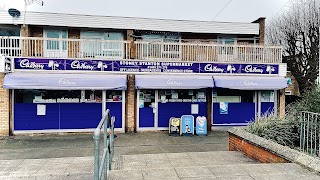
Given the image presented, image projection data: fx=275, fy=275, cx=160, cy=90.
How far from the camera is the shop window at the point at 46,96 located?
11.6 metres

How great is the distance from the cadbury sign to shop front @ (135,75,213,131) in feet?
1.26

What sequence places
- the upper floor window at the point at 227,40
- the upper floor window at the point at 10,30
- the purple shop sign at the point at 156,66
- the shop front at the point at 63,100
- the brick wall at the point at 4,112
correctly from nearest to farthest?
the shop front at the point at 63,100 < the brick wall at the point at 4,112 < the purple shop sign at the point at 156,66 < the upper floor window at the point at 10,30 < the upper floor window at the point at 227,40

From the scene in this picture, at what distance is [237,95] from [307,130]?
24.0 feet

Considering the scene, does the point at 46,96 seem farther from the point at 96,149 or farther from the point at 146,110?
the point at 96,149

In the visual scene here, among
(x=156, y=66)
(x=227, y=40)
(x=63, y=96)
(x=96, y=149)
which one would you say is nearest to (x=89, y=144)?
(x=63, y=96)

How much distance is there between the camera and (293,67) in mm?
21172

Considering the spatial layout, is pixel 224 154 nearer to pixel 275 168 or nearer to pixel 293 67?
pixel 275 168

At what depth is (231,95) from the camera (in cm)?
1314

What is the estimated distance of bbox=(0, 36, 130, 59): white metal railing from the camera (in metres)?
11.6

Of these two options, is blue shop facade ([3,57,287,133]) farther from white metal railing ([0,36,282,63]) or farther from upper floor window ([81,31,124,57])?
upper floor window ([81,31,124,57])

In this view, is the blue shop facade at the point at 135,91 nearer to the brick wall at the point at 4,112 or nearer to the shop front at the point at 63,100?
the shop front at the point at 63,100

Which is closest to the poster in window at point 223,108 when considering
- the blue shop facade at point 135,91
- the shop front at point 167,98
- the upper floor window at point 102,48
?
the blue shop facade at point 135,91

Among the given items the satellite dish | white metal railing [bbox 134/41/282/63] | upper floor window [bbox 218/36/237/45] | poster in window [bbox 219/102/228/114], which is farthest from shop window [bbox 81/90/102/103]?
upper floor window [bbox 218/36/237/45]

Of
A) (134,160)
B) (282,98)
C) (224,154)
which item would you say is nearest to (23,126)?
(134,160)
